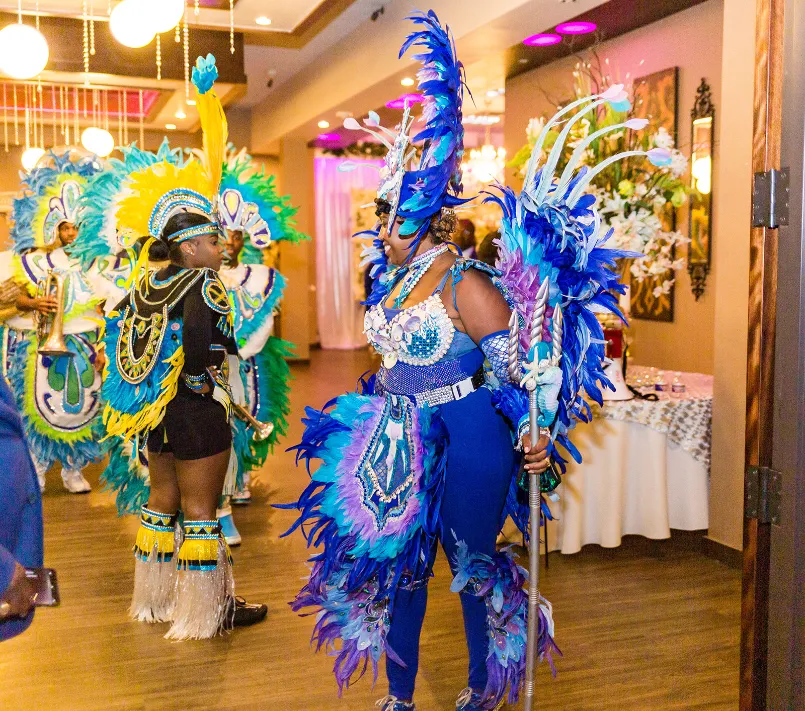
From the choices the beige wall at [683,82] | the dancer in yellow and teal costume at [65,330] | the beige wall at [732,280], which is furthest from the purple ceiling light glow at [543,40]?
the dancer in yellow and teal costume at [65,330]

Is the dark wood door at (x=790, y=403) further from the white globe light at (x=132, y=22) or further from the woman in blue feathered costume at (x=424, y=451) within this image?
the white globe light at (x=132, y=22)

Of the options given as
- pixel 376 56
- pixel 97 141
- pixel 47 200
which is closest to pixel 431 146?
pixel 47 200

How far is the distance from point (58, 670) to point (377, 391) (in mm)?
1537

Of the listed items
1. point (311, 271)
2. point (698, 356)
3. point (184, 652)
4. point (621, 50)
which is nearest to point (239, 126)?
point (311, 271)

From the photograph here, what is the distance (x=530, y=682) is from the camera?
223 centimetres

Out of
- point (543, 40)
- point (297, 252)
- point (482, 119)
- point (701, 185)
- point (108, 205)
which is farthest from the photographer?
point (297, 252)

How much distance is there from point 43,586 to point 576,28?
20.0 feet

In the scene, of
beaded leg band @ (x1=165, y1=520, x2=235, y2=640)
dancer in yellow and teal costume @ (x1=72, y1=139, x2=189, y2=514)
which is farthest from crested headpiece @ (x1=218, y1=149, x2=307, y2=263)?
beaded leg band @ (x1=165, y1=520, x2=235, y2=640)

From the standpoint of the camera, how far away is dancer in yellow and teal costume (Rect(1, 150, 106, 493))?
524cm

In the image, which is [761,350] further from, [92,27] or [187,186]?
[92,27]

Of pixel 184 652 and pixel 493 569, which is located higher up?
pixel 493 569

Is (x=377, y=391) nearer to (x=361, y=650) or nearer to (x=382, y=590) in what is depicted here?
(x=382, y=590)

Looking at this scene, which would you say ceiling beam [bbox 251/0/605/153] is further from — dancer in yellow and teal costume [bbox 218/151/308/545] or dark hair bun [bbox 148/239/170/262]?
dark hair bun [bbox 148/239/170/262]

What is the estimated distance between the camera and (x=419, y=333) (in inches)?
93.2
